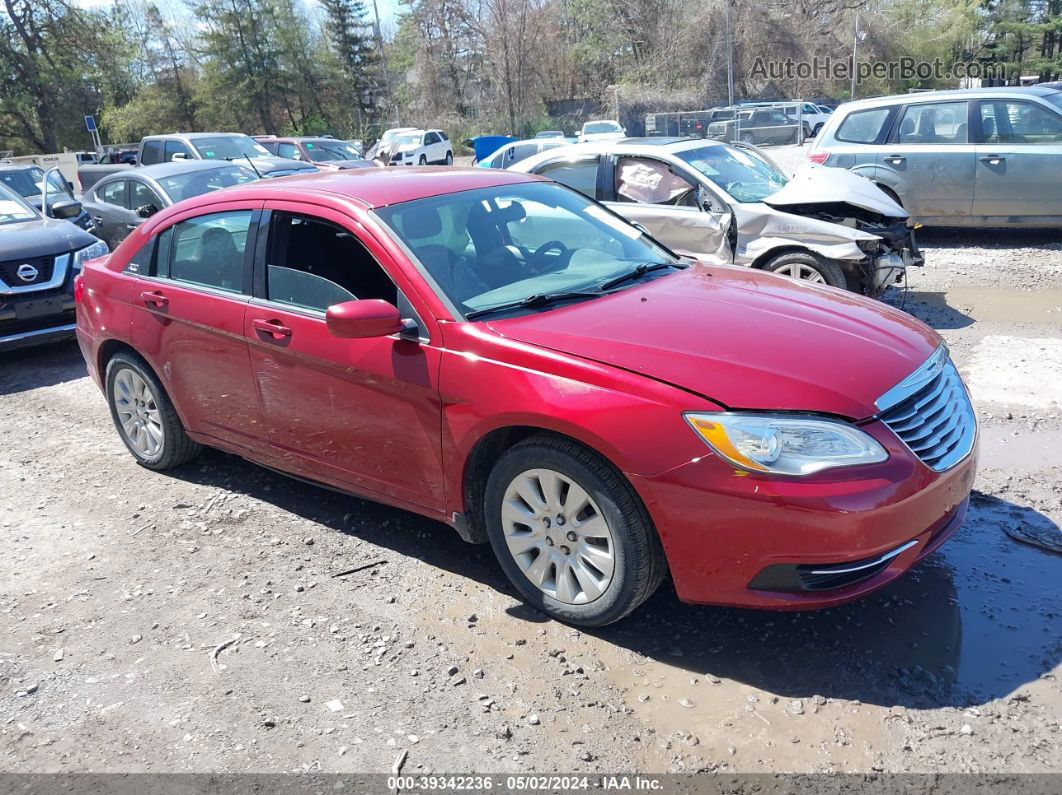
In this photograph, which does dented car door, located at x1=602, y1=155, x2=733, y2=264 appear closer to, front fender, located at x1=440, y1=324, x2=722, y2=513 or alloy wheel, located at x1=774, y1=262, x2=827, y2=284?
alloy wheel, located at x1=774, y1=262, x2=827, y2=284

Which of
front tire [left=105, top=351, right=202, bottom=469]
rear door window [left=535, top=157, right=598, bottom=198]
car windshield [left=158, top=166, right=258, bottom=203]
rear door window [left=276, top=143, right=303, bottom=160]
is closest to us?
front tire [left=105, top=351, right=202, bottom=469]

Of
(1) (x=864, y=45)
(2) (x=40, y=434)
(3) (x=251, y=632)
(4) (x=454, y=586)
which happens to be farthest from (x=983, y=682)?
(1) (x=864, y=45)

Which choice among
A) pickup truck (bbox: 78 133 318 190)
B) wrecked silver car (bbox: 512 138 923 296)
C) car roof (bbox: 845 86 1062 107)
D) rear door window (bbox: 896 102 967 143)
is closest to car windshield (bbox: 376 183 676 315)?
wrecked silver car (bbox: 512 138 923 296)

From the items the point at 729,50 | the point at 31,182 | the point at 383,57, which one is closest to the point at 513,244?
the point at 31,182

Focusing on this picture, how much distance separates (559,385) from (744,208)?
15.8 feet

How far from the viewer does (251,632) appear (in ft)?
11.8

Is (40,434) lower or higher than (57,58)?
lower

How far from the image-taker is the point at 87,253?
847 centimetres

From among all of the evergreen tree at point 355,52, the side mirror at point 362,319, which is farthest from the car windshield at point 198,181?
the evergreen tree at point 355,52

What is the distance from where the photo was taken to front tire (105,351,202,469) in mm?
4984

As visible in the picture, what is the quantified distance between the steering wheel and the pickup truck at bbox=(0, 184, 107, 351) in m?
5.80

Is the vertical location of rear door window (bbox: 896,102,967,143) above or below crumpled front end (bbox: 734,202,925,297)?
above

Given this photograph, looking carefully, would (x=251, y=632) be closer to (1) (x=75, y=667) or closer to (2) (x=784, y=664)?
(1) (x=75, y=667)

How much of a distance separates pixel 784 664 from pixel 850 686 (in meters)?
0.24
